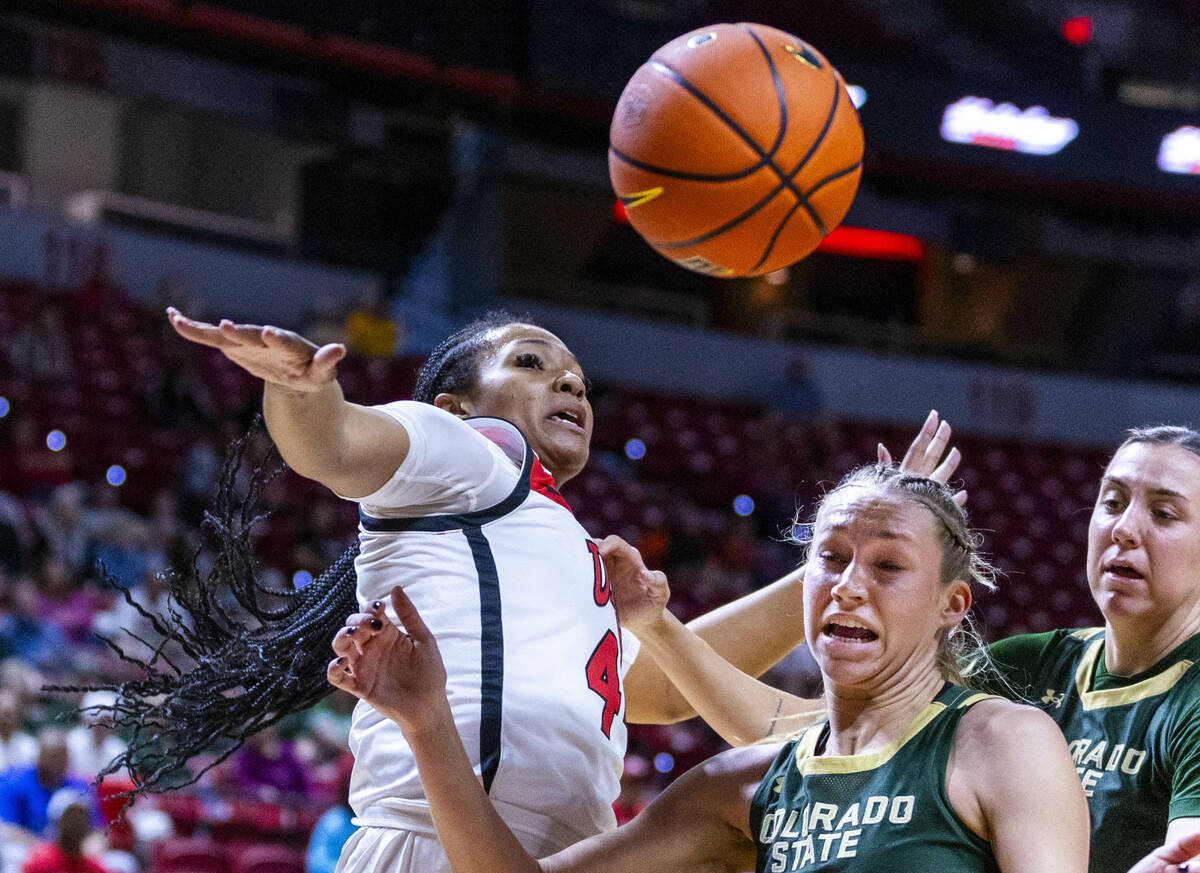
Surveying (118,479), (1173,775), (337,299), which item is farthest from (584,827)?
(337,299)

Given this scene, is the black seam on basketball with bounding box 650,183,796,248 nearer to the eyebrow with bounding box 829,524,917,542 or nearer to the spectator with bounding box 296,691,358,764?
the eyebrow with bounding box 829,524,917,542

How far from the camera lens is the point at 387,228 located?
46.4 feet

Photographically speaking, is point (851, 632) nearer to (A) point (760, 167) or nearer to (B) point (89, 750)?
(A) point (760, 167)

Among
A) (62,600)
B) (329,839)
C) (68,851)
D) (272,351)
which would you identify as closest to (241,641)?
(272,351)

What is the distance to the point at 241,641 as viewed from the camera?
8.58 ft

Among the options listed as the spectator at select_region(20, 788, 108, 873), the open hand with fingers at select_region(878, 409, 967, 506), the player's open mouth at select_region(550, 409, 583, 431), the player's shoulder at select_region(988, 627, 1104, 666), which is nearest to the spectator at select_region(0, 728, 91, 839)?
the spectator at select_region(20, 788, 108, 873)

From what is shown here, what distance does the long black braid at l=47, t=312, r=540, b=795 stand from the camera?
2.56m

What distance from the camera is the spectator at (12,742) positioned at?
571 cm

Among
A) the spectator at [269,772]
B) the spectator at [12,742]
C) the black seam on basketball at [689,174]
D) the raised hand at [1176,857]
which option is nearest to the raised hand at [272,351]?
the raised hand at [1176,857]

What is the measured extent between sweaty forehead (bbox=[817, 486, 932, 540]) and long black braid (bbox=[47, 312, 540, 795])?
89 centimetres

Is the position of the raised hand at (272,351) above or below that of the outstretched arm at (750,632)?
above

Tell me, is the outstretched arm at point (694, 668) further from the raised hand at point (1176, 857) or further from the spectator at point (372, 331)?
the spectator at point (372, 331)

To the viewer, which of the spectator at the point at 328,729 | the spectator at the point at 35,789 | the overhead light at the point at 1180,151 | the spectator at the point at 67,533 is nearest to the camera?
the spectator at the point at 35,789

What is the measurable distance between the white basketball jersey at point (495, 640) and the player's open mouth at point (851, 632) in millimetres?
499
